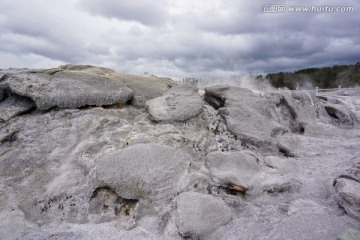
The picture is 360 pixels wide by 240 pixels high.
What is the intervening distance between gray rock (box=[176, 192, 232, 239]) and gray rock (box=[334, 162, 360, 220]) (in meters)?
1.71

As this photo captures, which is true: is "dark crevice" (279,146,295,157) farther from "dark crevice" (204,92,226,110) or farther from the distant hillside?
the distant hillside

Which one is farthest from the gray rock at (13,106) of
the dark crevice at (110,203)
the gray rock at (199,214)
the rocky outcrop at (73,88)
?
the gray rock at (199,214)

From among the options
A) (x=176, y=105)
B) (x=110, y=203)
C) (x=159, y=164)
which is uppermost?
(x=176, y=105)

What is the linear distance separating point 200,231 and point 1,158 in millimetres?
3668

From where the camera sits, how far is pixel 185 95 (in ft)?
24.9

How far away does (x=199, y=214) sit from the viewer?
475 cm

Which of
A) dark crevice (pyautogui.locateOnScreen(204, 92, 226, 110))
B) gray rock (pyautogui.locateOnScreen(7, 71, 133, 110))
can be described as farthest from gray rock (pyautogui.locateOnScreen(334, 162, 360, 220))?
gray rock (pyautogui.locateOnScreen(7, 71, 133, 110))

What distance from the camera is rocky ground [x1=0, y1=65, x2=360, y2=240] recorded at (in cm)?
475

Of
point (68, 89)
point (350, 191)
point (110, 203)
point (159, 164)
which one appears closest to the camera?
point (350, 191)

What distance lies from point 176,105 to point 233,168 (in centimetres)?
200

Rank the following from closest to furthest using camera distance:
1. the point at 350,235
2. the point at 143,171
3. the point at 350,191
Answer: the point at 350,235 < the point at 350,191 < the point at 143,171

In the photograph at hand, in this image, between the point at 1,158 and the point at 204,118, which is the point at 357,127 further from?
the point at 1,158

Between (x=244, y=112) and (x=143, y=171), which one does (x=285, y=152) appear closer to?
(x=244, y=112)

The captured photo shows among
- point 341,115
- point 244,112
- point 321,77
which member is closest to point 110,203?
point 244,112
